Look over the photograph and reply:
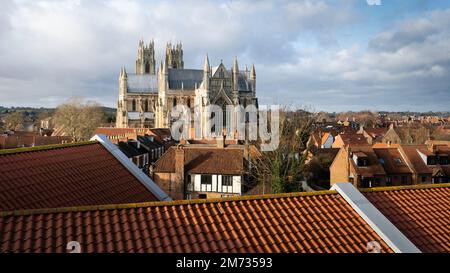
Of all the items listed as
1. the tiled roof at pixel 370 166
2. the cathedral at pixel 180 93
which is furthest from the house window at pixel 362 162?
the cathedral at pixel 180 93

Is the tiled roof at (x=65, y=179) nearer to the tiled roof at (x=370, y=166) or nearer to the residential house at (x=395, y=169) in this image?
the tiled roof at (x=370, y=166)

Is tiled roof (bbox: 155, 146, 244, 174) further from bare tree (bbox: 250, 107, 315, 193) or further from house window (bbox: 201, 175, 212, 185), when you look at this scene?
bare tree (bbox: 250, 107, 315, 193)

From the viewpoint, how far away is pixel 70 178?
1107 cm

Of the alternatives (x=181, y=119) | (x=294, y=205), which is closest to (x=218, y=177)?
(x=294, y=205)

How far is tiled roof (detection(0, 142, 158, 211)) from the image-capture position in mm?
9438

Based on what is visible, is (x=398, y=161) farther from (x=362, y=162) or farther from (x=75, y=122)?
(x=75, y=122)

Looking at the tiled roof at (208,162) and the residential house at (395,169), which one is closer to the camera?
the tiled roof at (208,162)

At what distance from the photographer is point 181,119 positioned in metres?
80.5

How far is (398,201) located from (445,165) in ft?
106

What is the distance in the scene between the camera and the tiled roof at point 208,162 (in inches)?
1200

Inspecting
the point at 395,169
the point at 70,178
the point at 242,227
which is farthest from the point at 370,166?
the point at 242,227

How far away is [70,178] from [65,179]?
8.1 inches

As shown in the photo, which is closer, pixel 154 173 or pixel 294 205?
pixel 294 205

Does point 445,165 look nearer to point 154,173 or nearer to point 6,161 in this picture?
point 154,173
